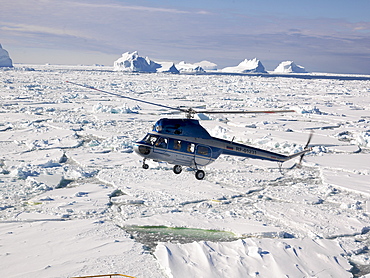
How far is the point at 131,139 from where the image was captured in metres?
20.2

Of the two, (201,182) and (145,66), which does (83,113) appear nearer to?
(201,182)

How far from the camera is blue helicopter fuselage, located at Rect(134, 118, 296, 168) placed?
434 inches

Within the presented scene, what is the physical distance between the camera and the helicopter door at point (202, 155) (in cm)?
1152

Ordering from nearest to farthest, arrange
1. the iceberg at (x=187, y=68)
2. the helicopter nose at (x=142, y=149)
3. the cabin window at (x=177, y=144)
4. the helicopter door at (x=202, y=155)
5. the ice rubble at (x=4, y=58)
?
the helicopter nose at (x=142, y=149) < the cabin window at (x=177, y=144) < the helicopter door at (x=202, y=155) < the ice rubble at (x=4, y=58) < the iceberg at (x=187, y=68)

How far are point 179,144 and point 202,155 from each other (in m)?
0.89

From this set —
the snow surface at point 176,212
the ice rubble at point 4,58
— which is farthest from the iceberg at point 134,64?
the snow surface at point 176,212

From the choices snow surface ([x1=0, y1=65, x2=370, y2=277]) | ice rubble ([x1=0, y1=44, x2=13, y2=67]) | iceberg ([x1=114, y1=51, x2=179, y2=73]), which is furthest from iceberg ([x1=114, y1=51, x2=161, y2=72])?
snow surface ([x1=0, y1=65, x2=370, y2=277])

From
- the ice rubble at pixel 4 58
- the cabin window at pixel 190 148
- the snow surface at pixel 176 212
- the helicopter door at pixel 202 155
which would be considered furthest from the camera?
the ice rubble at pixel 4 58

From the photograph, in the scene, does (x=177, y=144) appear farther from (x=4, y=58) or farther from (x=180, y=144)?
(x=4, y=58)

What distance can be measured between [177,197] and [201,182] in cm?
192

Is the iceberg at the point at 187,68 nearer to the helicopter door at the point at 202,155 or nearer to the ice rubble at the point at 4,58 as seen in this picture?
the ice rubble at the point at 4,58

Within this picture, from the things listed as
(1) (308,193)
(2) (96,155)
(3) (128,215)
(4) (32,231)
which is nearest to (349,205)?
(1) (308,193)

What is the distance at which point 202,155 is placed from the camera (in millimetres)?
11586

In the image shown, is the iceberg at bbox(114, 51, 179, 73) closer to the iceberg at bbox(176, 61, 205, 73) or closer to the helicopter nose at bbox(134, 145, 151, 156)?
the iceberg at bbox(176, 61, 205, 73)
